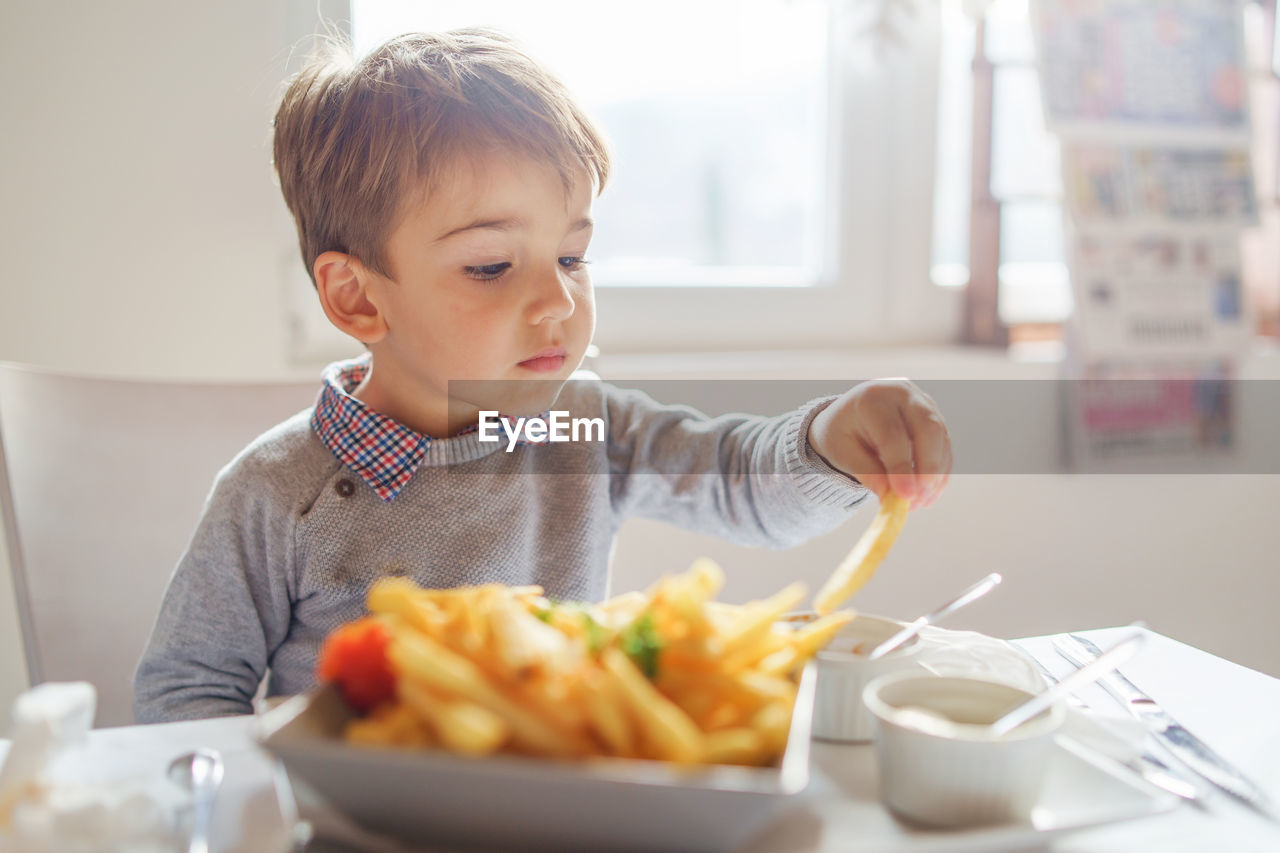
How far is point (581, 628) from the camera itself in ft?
1.80

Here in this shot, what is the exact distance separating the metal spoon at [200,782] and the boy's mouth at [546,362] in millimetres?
482

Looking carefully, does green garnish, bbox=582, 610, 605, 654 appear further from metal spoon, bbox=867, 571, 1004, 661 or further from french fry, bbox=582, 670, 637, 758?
metal spoon, bbox=867, 571, 1004, 661

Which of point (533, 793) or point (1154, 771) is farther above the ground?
point (533, 793)

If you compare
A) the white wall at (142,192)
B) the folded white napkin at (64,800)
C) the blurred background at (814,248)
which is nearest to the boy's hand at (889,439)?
the folded white napkin at (64,800)

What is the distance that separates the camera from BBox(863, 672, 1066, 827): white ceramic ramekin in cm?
50

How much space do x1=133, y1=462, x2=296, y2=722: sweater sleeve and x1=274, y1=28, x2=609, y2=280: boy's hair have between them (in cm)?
28

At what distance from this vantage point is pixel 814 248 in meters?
2.04

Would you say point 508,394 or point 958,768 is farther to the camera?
point 508,394

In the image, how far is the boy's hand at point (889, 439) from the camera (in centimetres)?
80

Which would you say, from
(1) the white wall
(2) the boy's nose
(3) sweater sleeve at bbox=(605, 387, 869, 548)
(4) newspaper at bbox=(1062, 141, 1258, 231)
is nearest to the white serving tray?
(3) sweater sleeve at bbox=(605, 387, 869, 548)

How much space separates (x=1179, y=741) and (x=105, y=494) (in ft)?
3.45

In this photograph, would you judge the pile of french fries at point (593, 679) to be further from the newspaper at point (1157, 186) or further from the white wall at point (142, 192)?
the newspaper at point (1157, 186)

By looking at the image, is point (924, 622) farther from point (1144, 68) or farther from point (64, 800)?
point (1144, 68)

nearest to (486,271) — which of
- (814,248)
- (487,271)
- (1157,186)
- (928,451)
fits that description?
(487,271)
